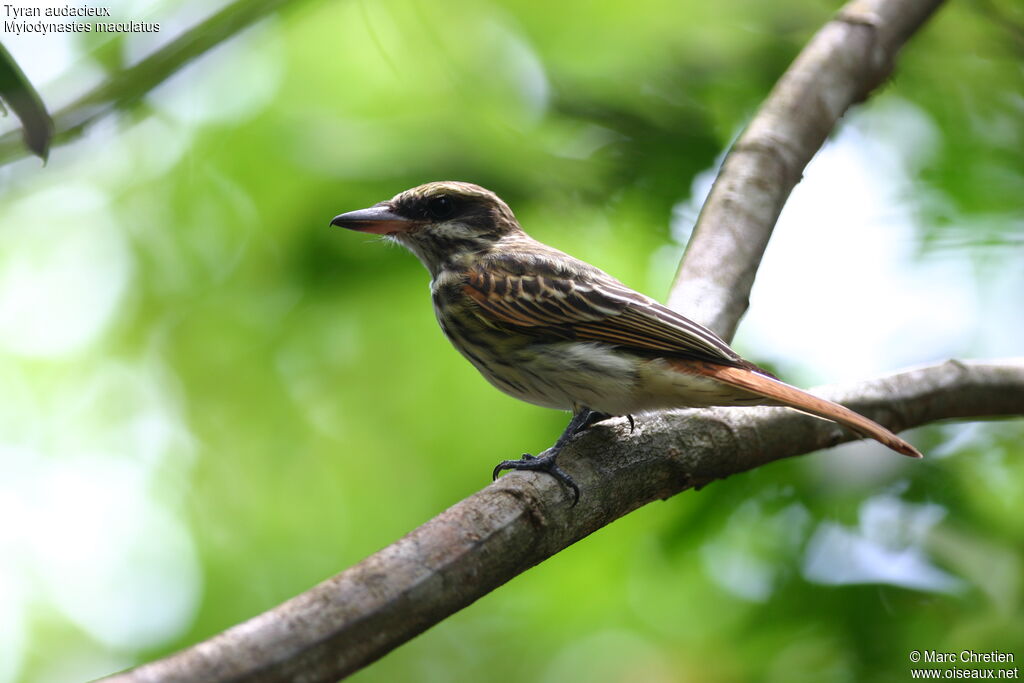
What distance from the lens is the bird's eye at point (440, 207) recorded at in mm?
3934

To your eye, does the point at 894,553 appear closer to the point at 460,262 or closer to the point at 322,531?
the point at 460,262

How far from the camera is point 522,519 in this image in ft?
7.04

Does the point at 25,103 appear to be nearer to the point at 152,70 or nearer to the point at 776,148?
the point at 152,70

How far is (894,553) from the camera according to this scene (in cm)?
343

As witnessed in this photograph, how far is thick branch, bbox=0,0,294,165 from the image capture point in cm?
324

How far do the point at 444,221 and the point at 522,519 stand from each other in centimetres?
207

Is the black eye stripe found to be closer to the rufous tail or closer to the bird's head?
the bird's head

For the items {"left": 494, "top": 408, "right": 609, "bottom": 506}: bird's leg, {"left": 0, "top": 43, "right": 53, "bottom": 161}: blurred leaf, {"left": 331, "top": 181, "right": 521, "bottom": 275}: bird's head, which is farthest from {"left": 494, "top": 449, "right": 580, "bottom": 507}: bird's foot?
{"left": 331, "top": 181, "right": 521, "bottom": 275}: bird's head

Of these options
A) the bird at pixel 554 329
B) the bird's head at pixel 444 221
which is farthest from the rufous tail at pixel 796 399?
the bird's head at pixel 444 221

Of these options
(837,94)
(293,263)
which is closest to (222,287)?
(293,263)

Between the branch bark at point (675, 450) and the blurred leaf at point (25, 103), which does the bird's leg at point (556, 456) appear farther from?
the blurred leaf at point (25, 103)

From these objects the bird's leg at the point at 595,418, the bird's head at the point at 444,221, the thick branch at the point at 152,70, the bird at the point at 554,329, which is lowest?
the bird's leg at the point at 595,418

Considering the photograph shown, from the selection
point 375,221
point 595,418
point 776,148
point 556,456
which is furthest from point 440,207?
point 556,456

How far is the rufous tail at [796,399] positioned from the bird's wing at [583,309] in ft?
0.21
